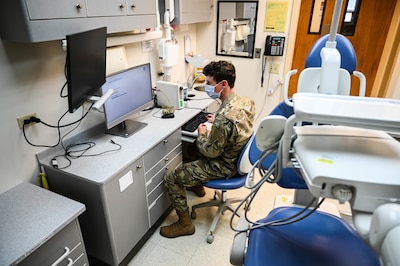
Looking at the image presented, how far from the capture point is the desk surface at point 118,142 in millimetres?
1527

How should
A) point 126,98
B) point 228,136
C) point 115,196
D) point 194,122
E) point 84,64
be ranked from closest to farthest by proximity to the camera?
point 84,64
point 115,196
point 228,136
point 126,98
point 194,122

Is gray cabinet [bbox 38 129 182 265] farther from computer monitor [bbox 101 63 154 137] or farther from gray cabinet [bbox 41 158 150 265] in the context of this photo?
computer monitor [bbox 101 63 154 137]

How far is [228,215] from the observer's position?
90.1 inches

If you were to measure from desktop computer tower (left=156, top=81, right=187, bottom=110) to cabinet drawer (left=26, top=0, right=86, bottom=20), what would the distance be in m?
1.04

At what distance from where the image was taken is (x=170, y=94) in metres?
2.42

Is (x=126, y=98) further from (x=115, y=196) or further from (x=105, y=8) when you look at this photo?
(x=115, y=196)

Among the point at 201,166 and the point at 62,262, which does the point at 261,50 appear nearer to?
the point at 201,166

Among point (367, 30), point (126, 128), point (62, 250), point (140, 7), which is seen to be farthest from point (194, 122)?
point (367, 30)

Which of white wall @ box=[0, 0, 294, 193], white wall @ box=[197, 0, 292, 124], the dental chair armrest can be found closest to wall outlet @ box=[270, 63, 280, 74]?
white wall @ box=[197, 0, 292, 124]

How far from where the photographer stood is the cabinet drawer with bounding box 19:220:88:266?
116cm

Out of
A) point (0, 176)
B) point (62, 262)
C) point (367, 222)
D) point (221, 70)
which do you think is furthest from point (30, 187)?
point (367, 222)

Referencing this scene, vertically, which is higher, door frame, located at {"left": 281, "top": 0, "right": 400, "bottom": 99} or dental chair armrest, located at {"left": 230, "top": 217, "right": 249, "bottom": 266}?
door frame, located at {"left": 281, "top": 0, "right": 400, "bottom": 99}

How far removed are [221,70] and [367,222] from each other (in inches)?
58.3

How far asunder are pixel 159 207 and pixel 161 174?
0.89ft
